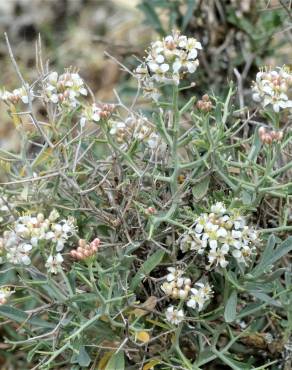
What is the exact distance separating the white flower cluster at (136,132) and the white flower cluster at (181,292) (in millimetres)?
232

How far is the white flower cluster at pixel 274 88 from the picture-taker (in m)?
1.29

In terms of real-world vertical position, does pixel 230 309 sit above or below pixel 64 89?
below

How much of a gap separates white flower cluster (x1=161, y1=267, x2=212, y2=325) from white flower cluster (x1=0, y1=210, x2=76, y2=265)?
183mm

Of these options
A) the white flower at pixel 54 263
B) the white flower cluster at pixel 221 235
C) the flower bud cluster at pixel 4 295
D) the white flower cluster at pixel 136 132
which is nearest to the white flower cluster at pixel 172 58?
the white flower cluster at pixel 136 132

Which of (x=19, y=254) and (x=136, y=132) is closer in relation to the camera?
(x=19, y=254)

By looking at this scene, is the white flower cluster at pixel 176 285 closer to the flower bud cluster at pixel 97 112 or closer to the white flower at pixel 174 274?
the white flower at pixel 174 274

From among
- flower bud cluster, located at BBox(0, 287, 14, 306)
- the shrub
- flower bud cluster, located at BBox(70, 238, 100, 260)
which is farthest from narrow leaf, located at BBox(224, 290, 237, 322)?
flower bud cluster, located at BBox(0, 287, 14, 306)

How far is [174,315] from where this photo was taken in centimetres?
129

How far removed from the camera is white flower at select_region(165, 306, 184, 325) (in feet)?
4.20

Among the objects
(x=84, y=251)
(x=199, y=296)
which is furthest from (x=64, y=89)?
(x=199, y=296)

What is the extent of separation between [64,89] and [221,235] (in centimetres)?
38

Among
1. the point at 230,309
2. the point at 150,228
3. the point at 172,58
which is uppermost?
the point at 172,58

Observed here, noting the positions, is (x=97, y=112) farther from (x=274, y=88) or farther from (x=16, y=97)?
(x=274, y=88)

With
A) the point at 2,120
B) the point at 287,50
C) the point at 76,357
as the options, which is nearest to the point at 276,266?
the point at 76,357
